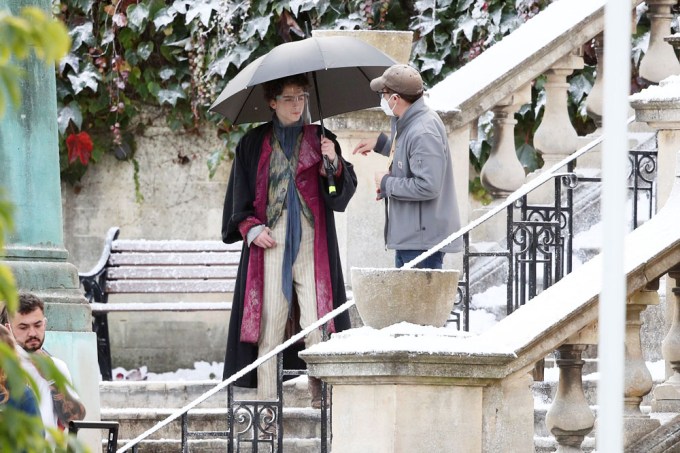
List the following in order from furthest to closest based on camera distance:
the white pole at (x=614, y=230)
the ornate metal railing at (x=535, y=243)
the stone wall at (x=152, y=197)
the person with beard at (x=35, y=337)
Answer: the stone wall at (x=152, y=197), the ornate metal railing at (x=535, y=243), the person with beard at (x=35, y=337), the white pole at (x=614, y=230)

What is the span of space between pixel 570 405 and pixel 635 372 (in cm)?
26

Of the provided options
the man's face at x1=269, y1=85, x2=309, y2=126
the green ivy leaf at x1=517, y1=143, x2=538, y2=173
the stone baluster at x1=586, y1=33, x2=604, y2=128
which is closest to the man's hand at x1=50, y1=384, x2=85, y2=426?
the man's face at x1=269, y1=85, x2=309, y2=126

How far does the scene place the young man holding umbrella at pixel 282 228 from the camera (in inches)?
290

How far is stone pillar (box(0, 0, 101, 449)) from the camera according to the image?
6586mm

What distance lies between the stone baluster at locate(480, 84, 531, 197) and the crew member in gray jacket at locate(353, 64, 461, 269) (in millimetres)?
1649

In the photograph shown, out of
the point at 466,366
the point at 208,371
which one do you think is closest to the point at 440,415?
the point at 466,366

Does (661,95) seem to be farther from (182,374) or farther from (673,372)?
(182,374)

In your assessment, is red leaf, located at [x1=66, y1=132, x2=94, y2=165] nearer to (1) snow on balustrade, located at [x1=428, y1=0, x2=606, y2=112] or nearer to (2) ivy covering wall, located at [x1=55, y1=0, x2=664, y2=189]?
(2) ivy covering wall, located at [x1=55, y1=0, x2=664, y2=189]

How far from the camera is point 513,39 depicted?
8.60 meters

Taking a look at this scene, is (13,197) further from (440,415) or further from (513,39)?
(513,39)

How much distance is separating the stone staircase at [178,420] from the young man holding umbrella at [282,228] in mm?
224

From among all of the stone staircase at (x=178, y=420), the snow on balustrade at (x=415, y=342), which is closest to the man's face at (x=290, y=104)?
the stone staircase at (x=178, y=420)

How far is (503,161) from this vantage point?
28.7 ft

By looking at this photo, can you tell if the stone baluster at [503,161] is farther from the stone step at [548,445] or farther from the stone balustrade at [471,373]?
the stone balustrade at [471,373]
